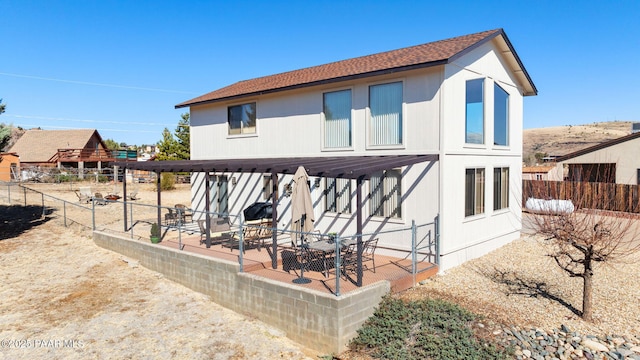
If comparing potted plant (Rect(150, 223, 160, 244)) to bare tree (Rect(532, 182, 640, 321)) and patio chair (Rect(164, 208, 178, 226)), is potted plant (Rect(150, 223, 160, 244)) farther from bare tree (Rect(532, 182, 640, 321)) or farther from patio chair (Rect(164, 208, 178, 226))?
bare tree (Rect(532, 182, 640, 321))

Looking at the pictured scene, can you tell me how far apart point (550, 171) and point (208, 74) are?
38.1 meters

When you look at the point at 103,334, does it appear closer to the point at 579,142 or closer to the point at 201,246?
the point at 201,246

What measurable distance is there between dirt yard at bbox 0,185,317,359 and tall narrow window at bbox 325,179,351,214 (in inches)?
181

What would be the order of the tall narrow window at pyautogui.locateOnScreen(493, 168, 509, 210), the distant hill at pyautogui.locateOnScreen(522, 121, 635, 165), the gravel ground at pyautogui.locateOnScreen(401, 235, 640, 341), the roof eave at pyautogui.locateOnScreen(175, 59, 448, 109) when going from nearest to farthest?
the gravel ground at pyautogui.locateOnScreen(401, 235, 640, 341)
the roof eave at pyautogui.locateOnScreen(175, 59, 448, 109)
the tall narrow window at pyautogui.locateOnScreen(493, 168, 509, 210)
the distant hill at pyautogui.locateOnScreen(522, 121, 635, 165)

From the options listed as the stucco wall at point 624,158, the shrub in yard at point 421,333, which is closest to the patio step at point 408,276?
the shrub in yard at point 421,333

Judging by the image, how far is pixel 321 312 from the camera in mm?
7879

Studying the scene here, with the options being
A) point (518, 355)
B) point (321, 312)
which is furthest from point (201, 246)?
point (518, 355)

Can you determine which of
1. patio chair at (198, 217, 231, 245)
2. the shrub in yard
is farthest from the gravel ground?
patio chair at (198, 217, 231, 245)

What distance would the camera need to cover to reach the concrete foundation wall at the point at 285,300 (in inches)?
304

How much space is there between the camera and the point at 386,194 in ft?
37.6

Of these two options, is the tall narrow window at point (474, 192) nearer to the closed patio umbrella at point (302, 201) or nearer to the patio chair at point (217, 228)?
the closed patio umbrella at point (302, 201)

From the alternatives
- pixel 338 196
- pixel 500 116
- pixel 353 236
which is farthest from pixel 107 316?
pixel 500 116

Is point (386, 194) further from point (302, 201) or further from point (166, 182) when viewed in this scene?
point (166, 182)

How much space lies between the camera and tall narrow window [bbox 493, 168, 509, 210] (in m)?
13.2
